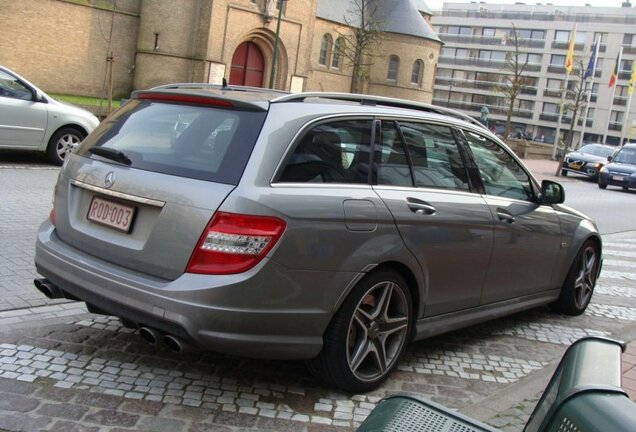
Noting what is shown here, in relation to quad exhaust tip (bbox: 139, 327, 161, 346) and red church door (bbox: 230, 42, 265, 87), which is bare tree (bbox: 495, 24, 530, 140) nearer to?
red church door (bbox: 230, 42, 265, 87)

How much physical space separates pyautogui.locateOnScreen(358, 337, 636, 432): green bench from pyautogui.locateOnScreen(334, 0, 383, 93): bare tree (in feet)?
132

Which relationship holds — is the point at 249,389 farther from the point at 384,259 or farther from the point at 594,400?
the point at 594,400

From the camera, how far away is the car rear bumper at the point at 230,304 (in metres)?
3.34

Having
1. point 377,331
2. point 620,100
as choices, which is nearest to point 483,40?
point 620,100

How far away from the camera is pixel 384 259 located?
389cm

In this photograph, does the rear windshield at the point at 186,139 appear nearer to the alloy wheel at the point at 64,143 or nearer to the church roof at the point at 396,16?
the alloy wheel at the point at 64,143

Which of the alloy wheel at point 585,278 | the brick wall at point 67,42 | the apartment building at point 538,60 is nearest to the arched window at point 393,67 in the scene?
the brick wall at point 67,42

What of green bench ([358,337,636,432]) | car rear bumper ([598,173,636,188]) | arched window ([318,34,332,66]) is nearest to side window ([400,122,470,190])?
green bench ([358,337,636,432])

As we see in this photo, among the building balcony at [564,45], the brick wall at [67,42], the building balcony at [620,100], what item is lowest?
the brick wall at [67,42]

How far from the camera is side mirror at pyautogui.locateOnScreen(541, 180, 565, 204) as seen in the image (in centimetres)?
560

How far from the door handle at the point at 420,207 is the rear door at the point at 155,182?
1.11m

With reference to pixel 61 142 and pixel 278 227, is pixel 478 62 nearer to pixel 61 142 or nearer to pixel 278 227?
pixel 61 142

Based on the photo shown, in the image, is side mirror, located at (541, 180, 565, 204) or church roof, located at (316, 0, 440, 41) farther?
church roof, located at (316, 0, 440, 41)

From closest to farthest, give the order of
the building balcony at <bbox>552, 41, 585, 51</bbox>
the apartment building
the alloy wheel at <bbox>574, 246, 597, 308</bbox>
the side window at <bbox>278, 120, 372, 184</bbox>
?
the side window at <bbox>278, 120, 372, 184</bbox> < the alloy wheel at <bbox>574, 246, 597, 308</bbox> < the apartment building < the building balcony at <bbox>552, 41, 585, 51</bbox>
